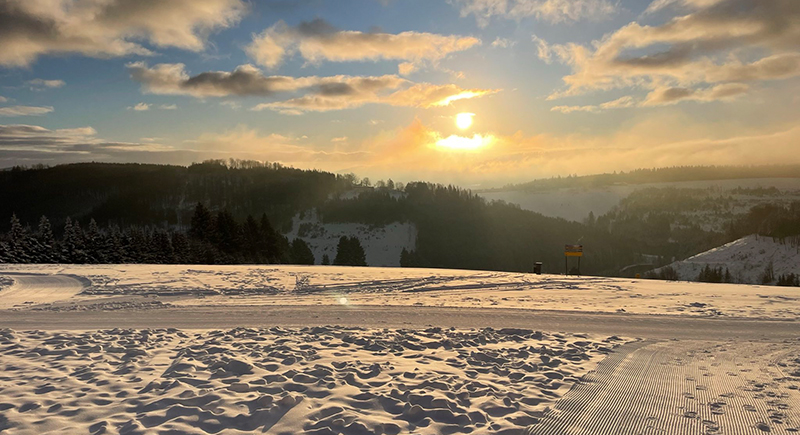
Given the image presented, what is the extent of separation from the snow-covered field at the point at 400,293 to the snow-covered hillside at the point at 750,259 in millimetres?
87735

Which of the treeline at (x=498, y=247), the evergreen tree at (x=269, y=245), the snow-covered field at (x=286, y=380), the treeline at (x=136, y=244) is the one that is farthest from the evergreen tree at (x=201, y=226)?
the treeline at (x=498, y=247)

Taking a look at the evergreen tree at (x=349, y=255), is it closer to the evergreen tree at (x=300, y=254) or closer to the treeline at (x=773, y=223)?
the evergreen tree at (x=300, y=254)

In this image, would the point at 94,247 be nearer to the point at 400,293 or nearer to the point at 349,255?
the point at 349,255

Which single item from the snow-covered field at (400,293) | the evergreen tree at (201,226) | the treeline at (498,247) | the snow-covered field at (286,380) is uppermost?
the evergreen tree at (201,226)

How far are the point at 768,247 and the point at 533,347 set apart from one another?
115636mm

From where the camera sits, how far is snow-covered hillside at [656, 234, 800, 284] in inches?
3469

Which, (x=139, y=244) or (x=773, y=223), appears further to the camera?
(x=773, y=223)

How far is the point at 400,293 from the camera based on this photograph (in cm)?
1873

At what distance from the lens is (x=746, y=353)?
350 inches

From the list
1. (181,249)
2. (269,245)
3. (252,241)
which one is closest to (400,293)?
(181,249)

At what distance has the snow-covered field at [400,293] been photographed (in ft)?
49.2

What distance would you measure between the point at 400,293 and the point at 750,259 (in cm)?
10780

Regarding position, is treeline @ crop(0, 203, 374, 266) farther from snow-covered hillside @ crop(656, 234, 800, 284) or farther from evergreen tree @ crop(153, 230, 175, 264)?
snow-covered hillside @ crop(656, 234, 800, 284)

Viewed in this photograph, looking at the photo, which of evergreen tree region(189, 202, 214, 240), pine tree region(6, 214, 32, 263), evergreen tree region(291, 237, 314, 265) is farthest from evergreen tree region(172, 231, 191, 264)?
evergreen tree region(291, 237, 314, 265)
